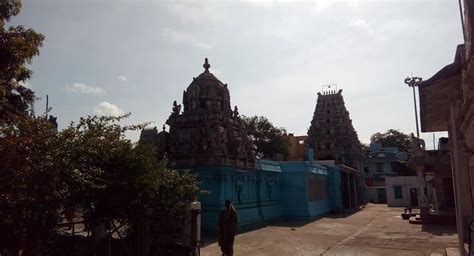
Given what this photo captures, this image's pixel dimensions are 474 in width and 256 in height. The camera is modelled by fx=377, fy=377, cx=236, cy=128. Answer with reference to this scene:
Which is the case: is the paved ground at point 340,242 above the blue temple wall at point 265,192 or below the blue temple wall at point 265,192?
below

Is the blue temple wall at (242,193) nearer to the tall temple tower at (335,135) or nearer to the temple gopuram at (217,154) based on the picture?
the temple gopuram at (217,154)

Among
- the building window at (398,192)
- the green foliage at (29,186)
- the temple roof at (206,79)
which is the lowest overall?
the building window at (398,192)

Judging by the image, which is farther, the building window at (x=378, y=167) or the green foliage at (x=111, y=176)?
the building window at (x=378, y=167)

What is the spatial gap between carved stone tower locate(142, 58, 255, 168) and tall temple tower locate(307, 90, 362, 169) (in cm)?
2570

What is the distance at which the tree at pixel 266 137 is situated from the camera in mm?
47812

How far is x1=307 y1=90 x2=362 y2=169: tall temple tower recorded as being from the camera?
4200 cm

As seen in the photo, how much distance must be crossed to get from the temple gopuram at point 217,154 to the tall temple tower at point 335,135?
21198mm

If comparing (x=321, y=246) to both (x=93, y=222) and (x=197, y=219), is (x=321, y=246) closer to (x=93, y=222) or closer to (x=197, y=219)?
(x=197, y=219)

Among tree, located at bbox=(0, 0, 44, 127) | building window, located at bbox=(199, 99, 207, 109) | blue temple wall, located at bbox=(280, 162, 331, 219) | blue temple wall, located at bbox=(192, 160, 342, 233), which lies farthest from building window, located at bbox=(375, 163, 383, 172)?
tree, located at bbox=(0, 0, 44, 127)

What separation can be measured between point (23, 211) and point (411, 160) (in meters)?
21.7

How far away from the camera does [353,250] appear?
11555 mm

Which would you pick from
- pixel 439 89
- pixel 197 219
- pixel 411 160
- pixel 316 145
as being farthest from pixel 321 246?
pixel 316 145

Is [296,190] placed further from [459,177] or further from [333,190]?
[459,177]

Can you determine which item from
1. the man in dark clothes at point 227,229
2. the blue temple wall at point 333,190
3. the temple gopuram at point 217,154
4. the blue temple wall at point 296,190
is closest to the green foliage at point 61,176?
the man in dark clothes at point 227,229
